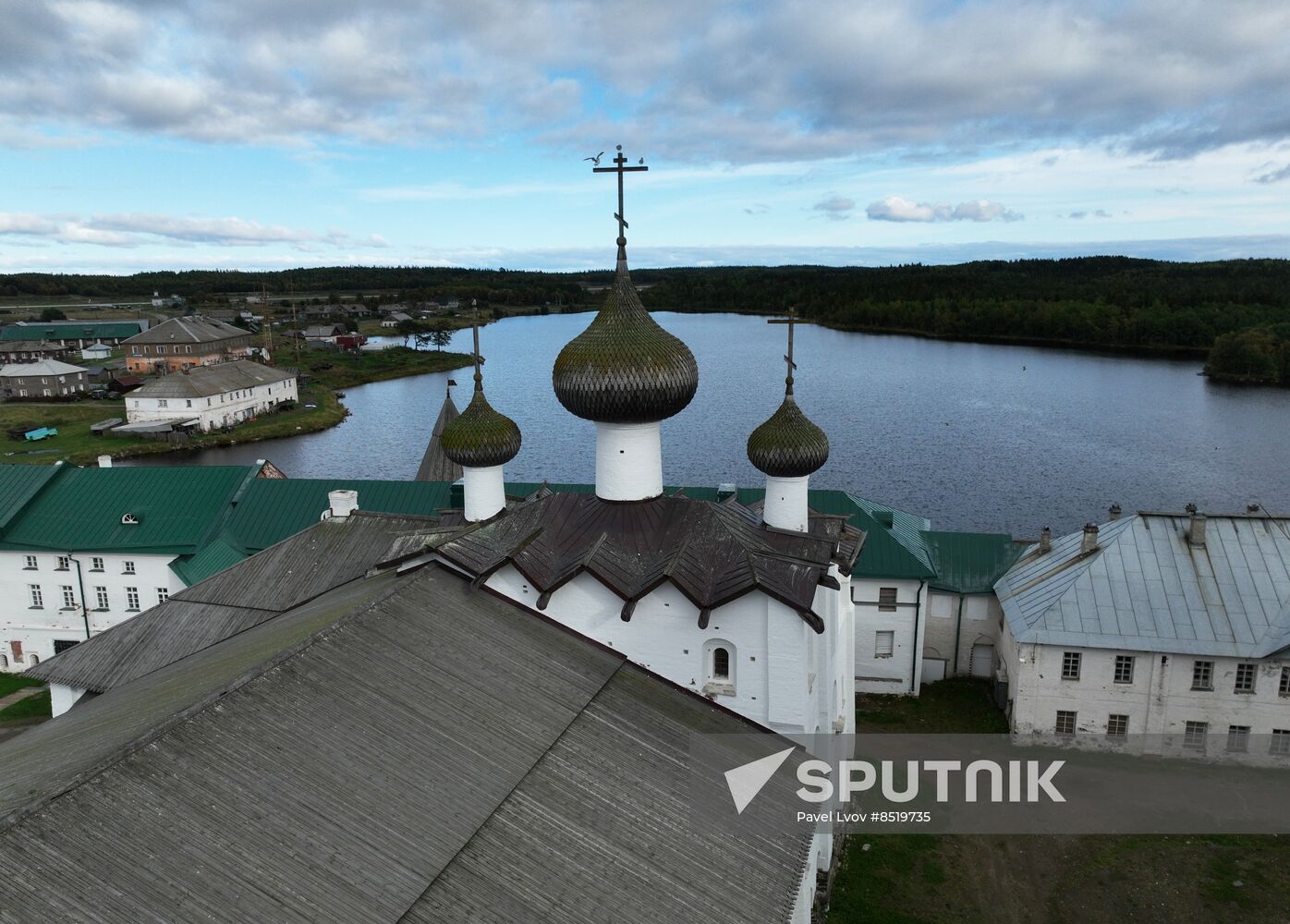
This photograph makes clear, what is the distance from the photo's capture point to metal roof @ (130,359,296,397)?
6512 centimetres

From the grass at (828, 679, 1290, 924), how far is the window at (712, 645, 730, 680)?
4889 millimetres

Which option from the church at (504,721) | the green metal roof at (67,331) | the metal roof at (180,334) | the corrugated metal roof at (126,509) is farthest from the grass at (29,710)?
the green metal roof at (67,331)

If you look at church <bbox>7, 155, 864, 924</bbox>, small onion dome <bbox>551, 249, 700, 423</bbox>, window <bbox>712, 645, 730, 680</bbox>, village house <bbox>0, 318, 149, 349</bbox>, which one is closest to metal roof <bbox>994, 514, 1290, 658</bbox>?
church <bbox>7, 155, 864, 924</bbox>

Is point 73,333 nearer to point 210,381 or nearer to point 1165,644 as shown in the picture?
point 210,381

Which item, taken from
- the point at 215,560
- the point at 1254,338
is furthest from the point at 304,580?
the point at 1254,338

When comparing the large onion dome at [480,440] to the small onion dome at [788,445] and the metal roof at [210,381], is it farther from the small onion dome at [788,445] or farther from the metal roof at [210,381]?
the metal roof at [210,381]

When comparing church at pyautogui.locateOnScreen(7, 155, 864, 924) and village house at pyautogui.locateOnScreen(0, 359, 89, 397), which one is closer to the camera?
church at pyautogui.locateOnScreen(7, 155, 864, 924)

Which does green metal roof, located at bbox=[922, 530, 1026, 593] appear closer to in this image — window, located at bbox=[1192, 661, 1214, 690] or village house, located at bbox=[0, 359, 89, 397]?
window, located at bbox=[1192, 661, 1214, 690]

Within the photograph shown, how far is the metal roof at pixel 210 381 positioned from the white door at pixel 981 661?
60.2 metres

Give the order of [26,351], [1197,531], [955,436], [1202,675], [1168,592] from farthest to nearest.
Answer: [26,351], [955,436], [1197,531], [1168,592], [1202,675]

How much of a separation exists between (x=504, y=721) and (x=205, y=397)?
64308 mm

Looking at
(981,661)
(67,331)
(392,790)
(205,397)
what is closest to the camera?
(392,790)

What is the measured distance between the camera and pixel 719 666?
12.6 meters

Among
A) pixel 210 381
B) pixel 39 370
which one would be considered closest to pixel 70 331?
pixel 39 370
